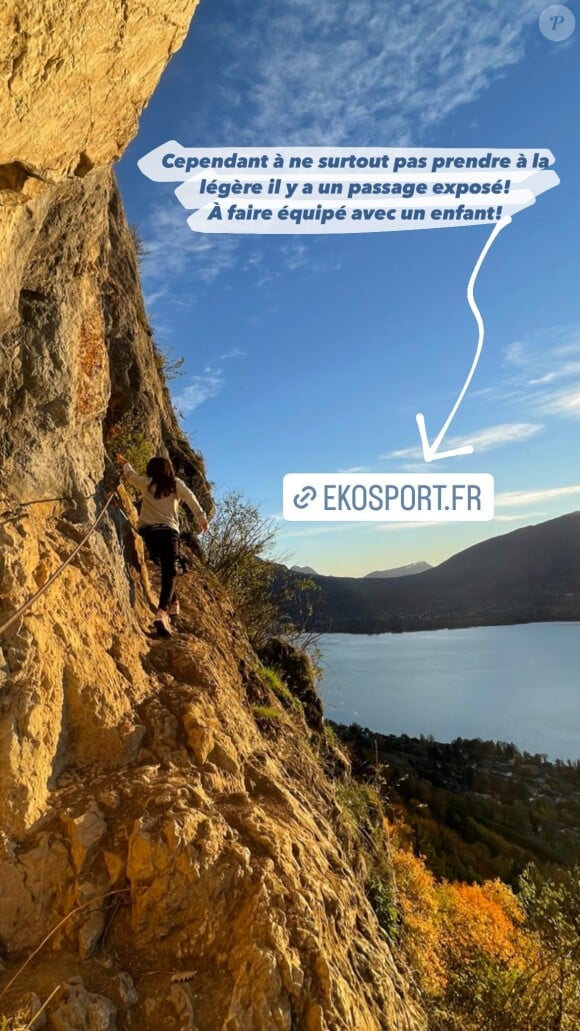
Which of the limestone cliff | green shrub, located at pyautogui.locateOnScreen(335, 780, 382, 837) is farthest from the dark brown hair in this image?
green shrub, located at pyautogui.locateOnScreen(335, 780, 382, 837)

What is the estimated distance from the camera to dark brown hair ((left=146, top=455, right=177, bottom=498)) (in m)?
6.58

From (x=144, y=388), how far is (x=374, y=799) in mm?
10689

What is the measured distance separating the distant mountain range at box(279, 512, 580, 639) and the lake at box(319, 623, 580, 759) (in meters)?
4.70

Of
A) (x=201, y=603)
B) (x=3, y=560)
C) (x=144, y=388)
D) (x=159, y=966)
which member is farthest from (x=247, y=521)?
(x=159, y=966)

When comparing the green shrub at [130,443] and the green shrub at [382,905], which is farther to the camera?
the green shrub at [130,443]

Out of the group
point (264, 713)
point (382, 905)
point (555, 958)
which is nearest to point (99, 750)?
point (264, 713)

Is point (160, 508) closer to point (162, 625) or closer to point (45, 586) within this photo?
point (162, 625)

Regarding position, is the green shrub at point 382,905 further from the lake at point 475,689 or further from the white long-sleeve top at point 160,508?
the lake at point 475,689

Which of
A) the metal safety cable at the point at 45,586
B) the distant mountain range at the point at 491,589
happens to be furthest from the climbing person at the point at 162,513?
the distant mountain range at the point at 491,589

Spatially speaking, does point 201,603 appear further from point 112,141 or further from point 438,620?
point 438,620

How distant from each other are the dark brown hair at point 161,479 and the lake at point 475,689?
49.2 meters

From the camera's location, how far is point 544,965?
613 inches

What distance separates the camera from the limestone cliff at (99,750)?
2721mm

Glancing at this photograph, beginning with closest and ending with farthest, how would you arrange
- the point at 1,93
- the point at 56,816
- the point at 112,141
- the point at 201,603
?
1. the point at 1,93
2. the point at 56,816
3. the point at 112,141
4. the point at 201,603
